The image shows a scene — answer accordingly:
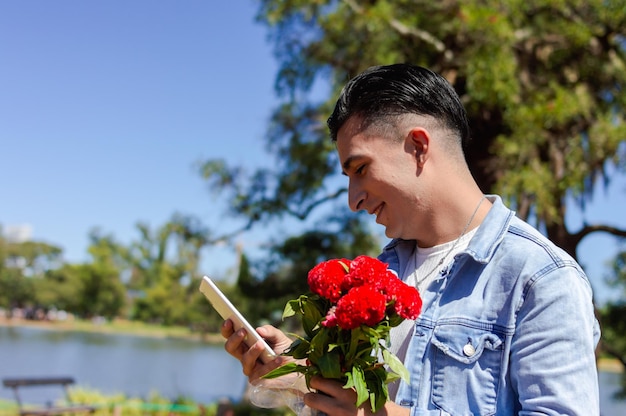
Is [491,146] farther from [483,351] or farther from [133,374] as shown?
[133,374]

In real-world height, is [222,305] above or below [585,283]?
below

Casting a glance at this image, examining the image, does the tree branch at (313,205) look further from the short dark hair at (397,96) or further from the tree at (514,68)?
the short dark hair at (397,96)

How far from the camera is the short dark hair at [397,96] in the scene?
1600mm

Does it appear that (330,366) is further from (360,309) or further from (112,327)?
(112,327)

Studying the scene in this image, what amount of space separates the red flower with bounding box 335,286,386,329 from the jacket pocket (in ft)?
0.85

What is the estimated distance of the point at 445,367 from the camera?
1.47 meters

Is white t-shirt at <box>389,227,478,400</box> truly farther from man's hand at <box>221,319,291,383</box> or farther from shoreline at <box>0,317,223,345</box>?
shoreline at <box>0,317,223,345</box>

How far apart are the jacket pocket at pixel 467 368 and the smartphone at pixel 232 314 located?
433mm

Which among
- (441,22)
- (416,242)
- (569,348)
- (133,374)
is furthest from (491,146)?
(133,374)

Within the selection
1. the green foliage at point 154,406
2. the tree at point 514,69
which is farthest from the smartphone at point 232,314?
the green foliage at point 154,406

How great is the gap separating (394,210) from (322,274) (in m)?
0.31

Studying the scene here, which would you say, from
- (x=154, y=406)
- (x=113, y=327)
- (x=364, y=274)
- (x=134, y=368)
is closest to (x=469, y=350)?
(x=364, y=274)

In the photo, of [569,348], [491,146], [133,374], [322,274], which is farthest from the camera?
[133,374]

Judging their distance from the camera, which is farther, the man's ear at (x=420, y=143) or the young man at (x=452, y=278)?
the man's ear at (x=420, y=143)
